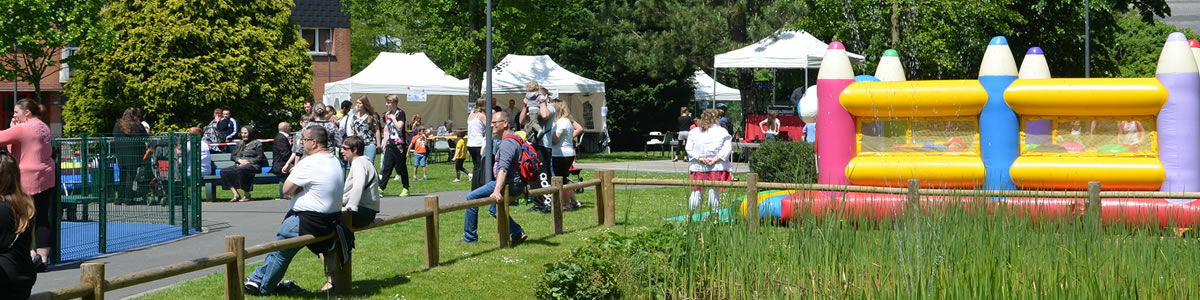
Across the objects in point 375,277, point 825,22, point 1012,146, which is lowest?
point 375,277

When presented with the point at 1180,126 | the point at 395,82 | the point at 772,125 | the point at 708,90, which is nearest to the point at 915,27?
the point at 772,125

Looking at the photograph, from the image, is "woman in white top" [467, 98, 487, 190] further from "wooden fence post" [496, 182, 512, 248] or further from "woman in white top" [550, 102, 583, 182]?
"wooden fence post" [496, 182, 512, 248]

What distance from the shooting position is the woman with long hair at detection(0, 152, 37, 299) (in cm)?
627

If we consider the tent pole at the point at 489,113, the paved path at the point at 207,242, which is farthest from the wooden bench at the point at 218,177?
the tent pole at the point at 489,113

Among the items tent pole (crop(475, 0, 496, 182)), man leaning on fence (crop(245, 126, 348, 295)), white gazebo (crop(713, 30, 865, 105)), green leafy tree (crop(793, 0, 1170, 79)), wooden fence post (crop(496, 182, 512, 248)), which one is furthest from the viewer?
white gazebo (crop(713, 30, 865, 105))

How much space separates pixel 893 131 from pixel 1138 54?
45.8 metres

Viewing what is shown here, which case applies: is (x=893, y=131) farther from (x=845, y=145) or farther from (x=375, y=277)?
(x=375, y=277)

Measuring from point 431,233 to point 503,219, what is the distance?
143cm

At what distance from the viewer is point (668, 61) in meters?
39.5

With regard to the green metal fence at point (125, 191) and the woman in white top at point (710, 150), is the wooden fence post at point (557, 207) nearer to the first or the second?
the woman in white top at point (710, 150)

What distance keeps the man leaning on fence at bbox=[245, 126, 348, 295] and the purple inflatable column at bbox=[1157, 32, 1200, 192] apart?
814cm

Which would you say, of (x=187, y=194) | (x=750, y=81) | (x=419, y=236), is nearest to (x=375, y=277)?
(x=419, y=236)

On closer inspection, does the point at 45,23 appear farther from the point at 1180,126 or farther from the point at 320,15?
the point at 1180,126

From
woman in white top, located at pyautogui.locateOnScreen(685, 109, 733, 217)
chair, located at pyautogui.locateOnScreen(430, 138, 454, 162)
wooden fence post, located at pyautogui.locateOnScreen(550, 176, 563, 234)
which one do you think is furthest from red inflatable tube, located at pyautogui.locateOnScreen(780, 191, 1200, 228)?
chair, located at pyautogui.locateOnScreen(430, 138, 454, 162)
